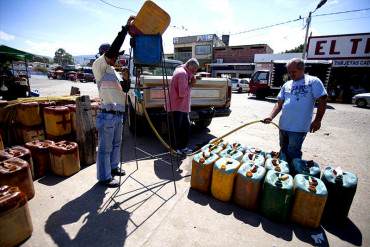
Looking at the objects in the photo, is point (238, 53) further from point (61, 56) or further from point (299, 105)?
point (61, 56)

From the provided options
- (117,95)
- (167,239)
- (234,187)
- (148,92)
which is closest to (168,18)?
(117,95)

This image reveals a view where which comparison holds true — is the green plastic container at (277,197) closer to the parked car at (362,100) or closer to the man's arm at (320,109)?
the man's arm at (320,109)

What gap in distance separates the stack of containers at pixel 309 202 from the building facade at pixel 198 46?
35.5 m

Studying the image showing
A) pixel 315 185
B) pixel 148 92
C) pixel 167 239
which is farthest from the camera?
pixel 148 92

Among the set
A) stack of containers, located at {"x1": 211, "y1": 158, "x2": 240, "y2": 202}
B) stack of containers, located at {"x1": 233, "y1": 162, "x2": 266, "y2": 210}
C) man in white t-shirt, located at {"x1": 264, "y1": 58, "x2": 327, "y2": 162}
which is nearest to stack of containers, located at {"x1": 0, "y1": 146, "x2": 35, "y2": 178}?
stack of containers, located at {"x1": 211, "y1": 158, "x2": 240, "y2": 202}

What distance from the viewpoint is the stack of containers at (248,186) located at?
9.34 ft

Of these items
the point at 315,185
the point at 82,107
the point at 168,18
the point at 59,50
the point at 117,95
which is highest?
the point at 59,50

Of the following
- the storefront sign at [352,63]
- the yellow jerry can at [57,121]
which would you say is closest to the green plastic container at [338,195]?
the yellow jerry can at [57,121]

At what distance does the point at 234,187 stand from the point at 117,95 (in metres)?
2.20

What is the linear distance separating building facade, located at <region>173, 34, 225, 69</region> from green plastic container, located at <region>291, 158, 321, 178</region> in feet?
114

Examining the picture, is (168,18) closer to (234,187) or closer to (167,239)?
(234,187)

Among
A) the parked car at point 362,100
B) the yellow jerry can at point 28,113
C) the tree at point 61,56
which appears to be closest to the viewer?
the yellow jerry can at point 28,113

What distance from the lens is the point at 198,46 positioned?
124ft

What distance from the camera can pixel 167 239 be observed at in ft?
7.75
